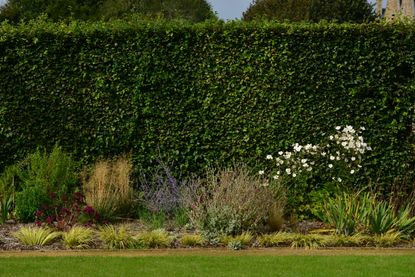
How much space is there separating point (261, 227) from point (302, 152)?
1895 millimetres

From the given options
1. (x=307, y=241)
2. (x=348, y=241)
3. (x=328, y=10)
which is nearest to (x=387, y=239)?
(x=348, y=241)

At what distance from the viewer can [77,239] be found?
886 centimetres

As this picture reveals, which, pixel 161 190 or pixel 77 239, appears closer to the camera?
pixel 77 239

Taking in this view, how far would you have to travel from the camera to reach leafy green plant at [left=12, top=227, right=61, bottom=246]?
29.5 feet

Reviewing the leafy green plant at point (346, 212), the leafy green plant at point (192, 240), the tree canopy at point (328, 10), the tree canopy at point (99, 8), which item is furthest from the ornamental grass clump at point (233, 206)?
the tree canopy at point (99, 8)

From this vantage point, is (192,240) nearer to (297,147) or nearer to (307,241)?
(307,241)

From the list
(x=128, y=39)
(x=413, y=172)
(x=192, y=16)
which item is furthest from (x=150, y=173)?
(x=192, y=16)

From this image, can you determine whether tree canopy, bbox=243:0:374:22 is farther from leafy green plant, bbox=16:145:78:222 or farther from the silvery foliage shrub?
leafy green plant, bbox=16:145:78:222

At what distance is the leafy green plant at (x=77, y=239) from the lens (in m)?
8.82

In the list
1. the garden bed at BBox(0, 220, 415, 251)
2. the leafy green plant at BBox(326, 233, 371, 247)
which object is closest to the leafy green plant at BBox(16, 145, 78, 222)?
the garden bed at BBox(0, 220, 415, 251)

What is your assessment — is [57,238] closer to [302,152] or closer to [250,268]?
[250,268]

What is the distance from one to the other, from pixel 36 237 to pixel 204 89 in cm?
385

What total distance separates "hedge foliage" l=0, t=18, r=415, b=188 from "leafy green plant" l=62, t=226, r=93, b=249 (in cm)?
266

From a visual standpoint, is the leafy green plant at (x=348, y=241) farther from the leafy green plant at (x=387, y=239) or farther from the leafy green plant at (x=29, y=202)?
the leafy green plant at (x=29, y=202)
